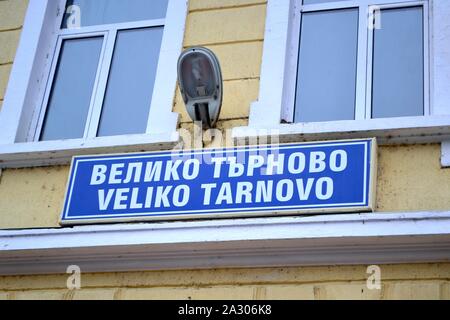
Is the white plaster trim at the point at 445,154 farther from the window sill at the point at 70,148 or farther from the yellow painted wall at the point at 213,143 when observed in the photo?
the window sill at the point at 70,148

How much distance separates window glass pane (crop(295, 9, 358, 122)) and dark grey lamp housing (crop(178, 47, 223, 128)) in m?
0.55

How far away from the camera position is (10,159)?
6027mm

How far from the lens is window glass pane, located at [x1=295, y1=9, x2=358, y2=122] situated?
5.78m

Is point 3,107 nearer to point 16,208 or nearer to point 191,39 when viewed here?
point 16,208

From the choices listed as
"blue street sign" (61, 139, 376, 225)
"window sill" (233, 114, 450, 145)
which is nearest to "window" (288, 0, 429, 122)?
"window sill" (233, 114, 450, 145)

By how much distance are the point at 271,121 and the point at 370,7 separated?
110cm

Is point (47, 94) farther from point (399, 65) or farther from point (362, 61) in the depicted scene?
point (399, 65)

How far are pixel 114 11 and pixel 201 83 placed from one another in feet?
4.82

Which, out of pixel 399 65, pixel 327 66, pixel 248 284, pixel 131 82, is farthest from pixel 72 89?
pixel 399 65

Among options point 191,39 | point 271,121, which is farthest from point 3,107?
point 271,121

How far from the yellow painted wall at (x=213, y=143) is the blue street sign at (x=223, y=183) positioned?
6.5 inches

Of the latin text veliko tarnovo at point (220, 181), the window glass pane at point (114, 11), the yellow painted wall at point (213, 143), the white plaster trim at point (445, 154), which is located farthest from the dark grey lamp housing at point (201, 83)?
the white plaster trim at point (445, 154)

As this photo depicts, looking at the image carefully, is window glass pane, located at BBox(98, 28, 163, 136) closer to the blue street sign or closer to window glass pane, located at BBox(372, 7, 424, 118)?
the blue street sign
